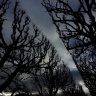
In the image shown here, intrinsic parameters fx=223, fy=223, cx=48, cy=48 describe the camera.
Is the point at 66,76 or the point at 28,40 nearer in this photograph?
the point at 28,40

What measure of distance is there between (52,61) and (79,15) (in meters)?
20.0

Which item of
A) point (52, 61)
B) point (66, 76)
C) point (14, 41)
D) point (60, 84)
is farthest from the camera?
point (66, 76)

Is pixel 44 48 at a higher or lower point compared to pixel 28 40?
higher

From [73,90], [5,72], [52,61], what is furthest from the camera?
[73,90]

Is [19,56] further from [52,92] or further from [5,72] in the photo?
[52,92]

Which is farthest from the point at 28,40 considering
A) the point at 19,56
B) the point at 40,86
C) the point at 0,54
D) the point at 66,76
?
the point at 66,76

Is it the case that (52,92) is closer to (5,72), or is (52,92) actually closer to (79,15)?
(5,72)

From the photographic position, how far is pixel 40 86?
30344 mm

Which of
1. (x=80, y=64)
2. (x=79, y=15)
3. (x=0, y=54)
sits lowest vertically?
(x=79, y=15)

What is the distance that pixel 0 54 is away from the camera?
1593cm

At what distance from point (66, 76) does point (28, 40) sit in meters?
16.9

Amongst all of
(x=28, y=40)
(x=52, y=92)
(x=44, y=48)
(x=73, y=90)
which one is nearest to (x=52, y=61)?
(x=52, y=92)

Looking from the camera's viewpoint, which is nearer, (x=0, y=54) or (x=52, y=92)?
(x=0, y=54)

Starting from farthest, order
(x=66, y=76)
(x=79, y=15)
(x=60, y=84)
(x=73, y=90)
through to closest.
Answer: (x=73, y=90)
(x=66, y=76)
(x=60, y=84)
(x=79, y=15)
